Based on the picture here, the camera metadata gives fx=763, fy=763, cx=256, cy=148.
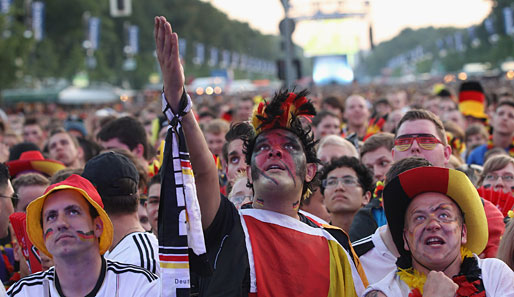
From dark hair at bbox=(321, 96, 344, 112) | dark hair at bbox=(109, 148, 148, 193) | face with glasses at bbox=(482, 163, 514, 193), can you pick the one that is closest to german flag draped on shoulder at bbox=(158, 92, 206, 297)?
dark hair at bbox=(109, 148, 148, 193)

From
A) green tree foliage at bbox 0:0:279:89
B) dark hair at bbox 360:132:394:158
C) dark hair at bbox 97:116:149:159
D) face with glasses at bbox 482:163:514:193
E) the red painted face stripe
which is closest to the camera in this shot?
face with glasses at bbox 482:163:514:193

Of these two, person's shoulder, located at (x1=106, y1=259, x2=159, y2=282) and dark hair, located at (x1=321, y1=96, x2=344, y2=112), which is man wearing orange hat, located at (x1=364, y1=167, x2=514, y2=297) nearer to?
person's shoulder, located at (x1=106, y1=259, x2=159, y2=282)

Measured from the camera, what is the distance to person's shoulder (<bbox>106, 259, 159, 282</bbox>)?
11.9 feet

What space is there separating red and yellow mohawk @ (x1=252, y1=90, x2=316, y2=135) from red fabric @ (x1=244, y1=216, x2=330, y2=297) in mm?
520

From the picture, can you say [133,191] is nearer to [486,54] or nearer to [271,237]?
[271,237]

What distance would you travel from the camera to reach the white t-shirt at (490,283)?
3295mm

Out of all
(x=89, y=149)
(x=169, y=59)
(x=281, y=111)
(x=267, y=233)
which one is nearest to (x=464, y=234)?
(x=267, y=233)

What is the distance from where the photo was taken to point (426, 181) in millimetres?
3510

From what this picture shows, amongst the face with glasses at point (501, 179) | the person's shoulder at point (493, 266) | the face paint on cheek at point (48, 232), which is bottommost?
the person's shoulder at point (493, 266)

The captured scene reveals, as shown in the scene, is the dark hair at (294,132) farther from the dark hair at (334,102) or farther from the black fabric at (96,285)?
the dark hair at (334,102)

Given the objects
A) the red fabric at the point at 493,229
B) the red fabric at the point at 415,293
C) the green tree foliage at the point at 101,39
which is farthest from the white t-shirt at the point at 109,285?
the green tree foliage at the point at 101,39

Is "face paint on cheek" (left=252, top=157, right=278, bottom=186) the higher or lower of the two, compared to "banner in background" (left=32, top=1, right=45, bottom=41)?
lower

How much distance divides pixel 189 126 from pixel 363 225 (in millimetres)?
1896

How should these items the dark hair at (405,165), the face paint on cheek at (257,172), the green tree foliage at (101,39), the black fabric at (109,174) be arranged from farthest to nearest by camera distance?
the green tree foliage at (101,39), the black fabric at (109,174), the dark hair at (405,165), the face paint on cheek at (257,172)
